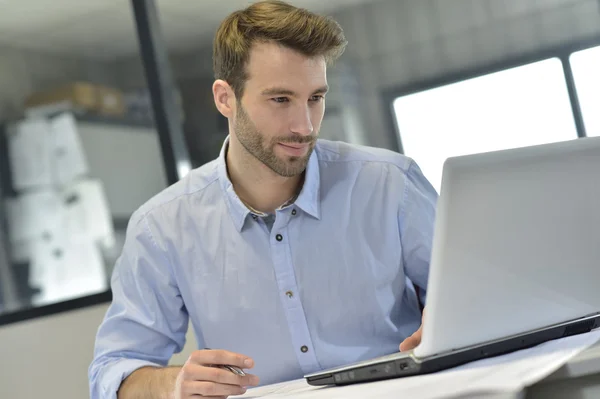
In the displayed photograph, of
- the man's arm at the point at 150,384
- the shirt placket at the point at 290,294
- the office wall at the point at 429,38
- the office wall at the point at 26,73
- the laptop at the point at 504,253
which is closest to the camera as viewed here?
the laptop at the point at 504,253

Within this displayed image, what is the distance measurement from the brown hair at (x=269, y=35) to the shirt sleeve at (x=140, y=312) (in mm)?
398

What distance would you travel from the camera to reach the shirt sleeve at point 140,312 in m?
1.55

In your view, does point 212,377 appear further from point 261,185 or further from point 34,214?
point 34,214

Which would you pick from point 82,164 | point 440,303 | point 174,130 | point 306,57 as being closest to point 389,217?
point 306,57

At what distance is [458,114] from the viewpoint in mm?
3178

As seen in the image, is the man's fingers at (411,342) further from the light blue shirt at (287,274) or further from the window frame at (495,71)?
the window frame at (495,71)

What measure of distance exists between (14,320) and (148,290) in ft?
4.48

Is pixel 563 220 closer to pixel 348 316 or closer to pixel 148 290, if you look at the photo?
pixel 348 316

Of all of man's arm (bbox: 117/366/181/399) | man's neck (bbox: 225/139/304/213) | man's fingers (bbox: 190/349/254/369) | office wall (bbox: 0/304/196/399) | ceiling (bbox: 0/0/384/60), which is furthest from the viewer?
ceiling (bbox: 0/0/384/60)

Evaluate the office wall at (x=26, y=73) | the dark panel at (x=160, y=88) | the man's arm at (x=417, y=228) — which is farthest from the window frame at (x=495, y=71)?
the office wall at (x=26, y=73)

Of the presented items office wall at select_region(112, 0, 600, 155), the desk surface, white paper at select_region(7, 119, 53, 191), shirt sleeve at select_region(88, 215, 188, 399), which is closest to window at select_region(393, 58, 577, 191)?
office wall at select_region(112, 0, 600, 155)

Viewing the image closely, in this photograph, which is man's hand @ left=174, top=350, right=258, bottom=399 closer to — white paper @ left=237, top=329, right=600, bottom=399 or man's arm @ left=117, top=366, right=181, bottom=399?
white paper @ left=237, top=329, right=600, bottom=399

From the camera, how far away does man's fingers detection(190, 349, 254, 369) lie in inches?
44.2

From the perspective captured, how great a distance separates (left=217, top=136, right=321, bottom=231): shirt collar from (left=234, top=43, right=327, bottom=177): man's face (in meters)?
0.04
